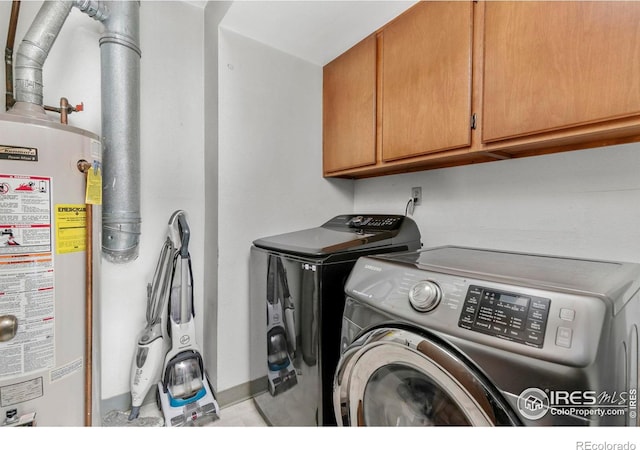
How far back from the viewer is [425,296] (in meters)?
0.79

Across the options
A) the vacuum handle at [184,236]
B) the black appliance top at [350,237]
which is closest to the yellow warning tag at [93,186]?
the vacuum handle at [184,236]

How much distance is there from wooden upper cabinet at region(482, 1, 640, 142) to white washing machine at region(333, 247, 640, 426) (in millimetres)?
519

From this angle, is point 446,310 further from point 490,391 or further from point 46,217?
point 46,217

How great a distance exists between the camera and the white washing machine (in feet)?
1.84

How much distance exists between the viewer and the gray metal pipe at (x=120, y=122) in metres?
1.36

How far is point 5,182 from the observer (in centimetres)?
83

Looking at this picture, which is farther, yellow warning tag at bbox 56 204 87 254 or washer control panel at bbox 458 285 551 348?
yellow warning tag at bbox 56 204 87 254

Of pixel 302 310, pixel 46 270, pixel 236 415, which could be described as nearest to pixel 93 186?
pixel 46 270

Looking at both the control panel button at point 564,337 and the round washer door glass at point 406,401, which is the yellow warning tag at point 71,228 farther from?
the control panel button at point 564,337

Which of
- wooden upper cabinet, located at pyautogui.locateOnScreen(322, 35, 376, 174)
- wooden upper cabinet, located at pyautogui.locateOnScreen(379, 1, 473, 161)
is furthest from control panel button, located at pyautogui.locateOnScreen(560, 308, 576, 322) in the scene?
wooden upper cabinet, located at pyautogui.locateOnScreen(322, 35, 376, 174)

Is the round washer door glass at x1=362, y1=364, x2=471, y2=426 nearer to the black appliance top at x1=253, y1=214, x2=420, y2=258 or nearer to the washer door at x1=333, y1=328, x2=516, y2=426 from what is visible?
the washer door at x1=333, y1=328, x2=516, y2=426

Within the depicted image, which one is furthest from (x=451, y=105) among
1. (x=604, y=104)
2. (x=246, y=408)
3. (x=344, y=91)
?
(x=246, y=408)

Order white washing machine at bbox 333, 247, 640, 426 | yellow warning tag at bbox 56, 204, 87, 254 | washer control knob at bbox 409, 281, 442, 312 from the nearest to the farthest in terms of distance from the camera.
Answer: white washing machine at bbox 333, 247, 640, 426 < washer control knob at bbox 409, 281, 442, 312 < yellow warning tag at bbox 56, 204, 87, 254

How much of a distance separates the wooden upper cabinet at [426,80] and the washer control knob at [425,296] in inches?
30.1
